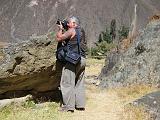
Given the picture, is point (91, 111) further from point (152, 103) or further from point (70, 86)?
point (152, 103)

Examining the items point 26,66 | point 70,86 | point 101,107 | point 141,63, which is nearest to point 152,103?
point 101,107

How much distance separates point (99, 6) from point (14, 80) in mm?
104056

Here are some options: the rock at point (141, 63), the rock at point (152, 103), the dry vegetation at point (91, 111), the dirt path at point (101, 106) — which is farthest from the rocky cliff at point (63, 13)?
the rock at point (152, 103)

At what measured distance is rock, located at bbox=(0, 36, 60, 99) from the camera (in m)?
13.4

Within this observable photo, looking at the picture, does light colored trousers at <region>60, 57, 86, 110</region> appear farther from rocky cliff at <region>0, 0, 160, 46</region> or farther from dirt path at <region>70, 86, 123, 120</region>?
rocky cliff at <region>0, 0, 160, 46</region>

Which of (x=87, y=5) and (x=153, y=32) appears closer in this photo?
(x=153, y=32)

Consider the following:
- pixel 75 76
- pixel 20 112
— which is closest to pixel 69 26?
pixel 75 76

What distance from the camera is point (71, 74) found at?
13.6m

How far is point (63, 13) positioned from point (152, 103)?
98335 millimetres

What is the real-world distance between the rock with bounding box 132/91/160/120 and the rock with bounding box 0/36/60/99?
8.43ft

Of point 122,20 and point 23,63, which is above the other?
point 23,63

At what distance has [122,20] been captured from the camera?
110m

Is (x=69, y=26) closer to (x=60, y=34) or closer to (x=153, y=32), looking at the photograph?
(x=60, y=34)

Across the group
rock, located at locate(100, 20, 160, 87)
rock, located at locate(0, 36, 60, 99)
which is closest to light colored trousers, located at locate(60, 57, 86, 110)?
rock, located at locate(0, 36, 60, 99)
